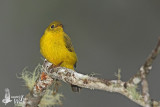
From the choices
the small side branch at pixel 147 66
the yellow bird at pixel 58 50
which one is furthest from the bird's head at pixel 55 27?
the small side branch at pixel 147 66

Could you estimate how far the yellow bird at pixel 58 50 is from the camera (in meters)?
3.08

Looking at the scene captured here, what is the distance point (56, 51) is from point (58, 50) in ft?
0.09

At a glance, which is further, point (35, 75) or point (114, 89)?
point (35, 75)

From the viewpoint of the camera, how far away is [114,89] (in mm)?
1796

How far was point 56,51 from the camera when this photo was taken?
10.1 feet

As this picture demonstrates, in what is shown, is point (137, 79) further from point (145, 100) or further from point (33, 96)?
point (33, 96)

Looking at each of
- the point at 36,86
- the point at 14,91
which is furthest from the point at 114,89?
the point at 14,91

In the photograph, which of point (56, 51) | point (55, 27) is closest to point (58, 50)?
point (56, 51)

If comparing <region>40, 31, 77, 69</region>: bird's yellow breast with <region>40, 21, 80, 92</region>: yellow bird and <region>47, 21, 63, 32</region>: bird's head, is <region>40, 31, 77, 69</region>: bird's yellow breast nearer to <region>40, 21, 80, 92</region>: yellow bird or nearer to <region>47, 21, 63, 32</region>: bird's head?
<region>40, 21, 80, 92</region>: yellow bird

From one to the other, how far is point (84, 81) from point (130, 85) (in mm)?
474

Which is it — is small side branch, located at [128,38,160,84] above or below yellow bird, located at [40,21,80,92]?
below

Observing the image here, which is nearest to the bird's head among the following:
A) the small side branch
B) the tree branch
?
the tree branch

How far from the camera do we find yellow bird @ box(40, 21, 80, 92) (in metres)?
3.08

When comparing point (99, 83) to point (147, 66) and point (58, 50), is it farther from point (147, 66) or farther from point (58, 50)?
point (58, 50)
